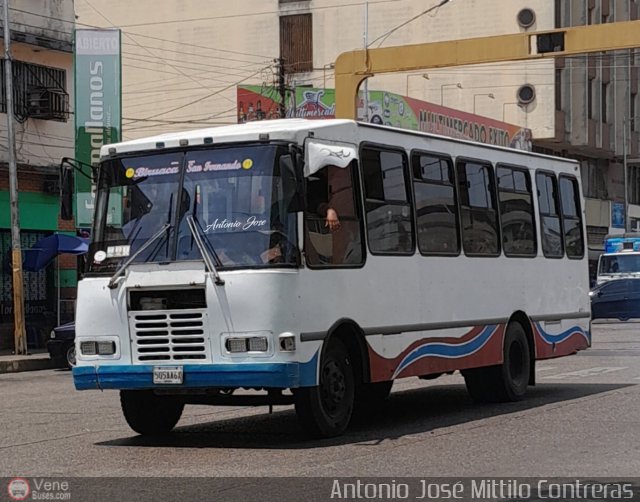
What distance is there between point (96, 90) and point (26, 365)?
6.82 metres

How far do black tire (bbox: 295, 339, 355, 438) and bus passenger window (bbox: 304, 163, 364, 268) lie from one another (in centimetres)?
85

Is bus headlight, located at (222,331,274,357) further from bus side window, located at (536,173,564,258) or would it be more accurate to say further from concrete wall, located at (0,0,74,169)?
concrete wall, located at (0,0,74,169)

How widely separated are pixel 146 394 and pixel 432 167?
4.07 metres

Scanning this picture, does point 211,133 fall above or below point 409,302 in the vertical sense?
above

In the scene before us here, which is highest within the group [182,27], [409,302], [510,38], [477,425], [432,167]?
[182,27]

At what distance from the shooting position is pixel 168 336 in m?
12.0

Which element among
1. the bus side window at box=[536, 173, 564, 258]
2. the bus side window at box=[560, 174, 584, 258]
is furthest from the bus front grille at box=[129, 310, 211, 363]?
the bus side window at box=[560, 174, 584, 258]

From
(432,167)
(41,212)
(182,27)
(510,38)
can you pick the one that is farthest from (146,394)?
(182,27)

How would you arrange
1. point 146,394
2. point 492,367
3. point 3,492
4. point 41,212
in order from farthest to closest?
point 41,212 < point 492,367 < point 146,394 < point 3,492

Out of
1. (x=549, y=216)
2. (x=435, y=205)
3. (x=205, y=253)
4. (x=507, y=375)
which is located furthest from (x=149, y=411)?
(x=549, y=216)

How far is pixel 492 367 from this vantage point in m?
15.9

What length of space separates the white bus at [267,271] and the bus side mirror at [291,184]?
0.04 feet

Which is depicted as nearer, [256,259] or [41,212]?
[256,259]

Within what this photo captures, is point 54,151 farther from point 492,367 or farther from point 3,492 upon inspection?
point 3,492
